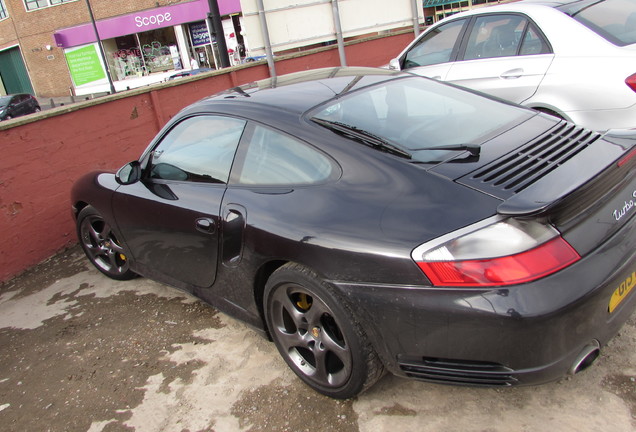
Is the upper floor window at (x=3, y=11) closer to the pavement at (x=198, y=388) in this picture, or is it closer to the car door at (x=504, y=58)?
the pavement at (x=198, y=388)

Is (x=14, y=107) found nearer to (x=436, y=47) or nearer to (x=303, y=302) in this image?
(x=436, y=47)

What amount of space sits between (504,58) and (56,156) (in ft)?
15.2

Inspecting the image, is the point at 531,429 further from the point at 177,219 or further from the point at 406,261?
the point at 177,219

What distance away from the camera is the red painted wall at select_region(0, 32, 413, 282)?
4961mm

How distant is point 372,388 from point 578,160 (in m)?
1.43

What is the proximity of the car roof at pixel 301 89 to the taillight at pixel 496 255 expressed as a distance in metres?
1.19

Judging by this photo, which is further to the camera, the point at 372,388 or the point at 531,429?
the point at 372,388

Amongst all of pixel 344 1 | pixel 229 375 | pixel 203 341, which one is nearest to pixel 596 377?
pixel 229 375

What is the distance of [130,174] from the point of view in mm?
3650

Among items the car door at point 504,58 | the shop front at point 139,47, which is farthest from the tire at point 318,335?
the shop front at point 139,47

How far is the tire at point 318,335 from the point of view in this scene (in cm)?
225

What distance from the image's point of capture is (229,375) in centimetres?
291

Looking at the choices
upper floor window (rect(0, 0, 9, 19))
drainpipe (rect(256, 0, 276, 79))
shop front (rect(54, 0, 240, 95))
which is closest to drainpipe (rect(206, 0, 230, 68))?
drainpipe (rect(256, 0, 276, 79))

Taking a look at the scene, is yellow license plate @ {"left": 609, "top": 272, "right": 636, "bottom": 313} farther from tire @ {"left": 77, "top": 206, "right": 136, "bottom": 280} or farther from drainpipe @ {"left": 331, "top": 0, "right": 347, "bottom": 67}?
drainpipe @ {"left": 331, "top": 0, "right": 347, "bottom": 67}
